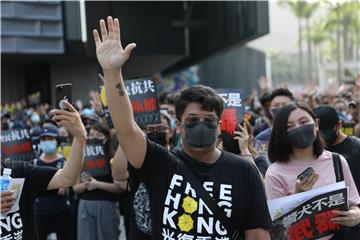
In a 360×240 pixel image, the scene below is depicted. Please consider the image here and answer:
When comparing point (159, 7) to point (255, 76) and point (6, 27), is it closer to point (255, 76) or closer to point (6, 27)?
point (6, 27)

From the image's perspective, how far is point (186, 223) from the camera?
2.59 m

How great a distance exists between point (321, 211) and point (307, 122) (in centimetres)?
58

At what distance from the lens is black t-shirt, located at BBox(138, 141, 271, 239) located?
8.47 feet

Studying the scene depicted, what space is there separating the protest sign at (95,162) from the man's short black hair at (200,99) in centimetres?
323

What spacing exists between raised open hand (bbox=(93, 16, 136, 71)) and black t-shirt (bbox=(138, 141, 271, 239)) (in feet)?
1.44

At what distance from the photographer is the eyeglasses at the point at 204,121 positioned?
2.68m

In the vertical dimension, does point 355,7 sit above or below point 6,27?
above

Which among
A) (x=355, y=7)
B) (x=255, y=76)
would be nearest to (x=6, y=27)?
(x=255, y=76)

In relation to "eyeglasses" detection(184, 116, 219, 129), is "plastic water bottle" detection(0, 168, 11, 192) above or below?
below

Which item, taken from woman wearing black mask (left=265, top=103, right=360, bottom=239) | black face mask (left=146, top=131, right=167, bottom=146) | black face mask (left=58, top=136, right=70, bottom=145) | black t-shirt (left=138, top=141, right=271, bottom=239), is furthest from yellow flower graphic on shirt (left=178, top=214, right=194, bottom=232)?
black face mask (left=58, top=136, right=70, bottom=145)

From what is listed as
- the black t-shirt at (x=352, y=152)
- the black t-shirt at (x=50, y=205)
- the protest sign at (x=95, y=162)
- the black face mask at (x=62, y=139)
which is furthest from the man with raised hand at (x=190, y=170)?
the black face mask at (x=62, y=139)

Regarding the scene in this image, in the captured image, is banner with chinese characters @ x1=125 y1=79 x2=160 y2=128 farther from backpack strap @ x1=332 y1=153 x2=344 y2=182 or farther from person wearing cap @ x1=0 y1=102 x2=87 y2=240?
backpack strap @ x1=332 y1=153 x2=344 y2=182

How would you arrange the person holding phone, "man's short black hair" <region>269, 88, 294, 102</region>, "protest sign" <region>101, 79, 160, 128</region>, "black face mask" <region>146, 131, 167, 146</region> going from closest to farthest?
the person holding phone < "black face mask" <region>146, 131, 167, 146</region> < "protest sign" <region>101, 79, 160, 128</region> < "man's short black hair" <region>269, 88, 294, 102</region>

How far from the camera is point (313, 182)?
3213 millimetres
